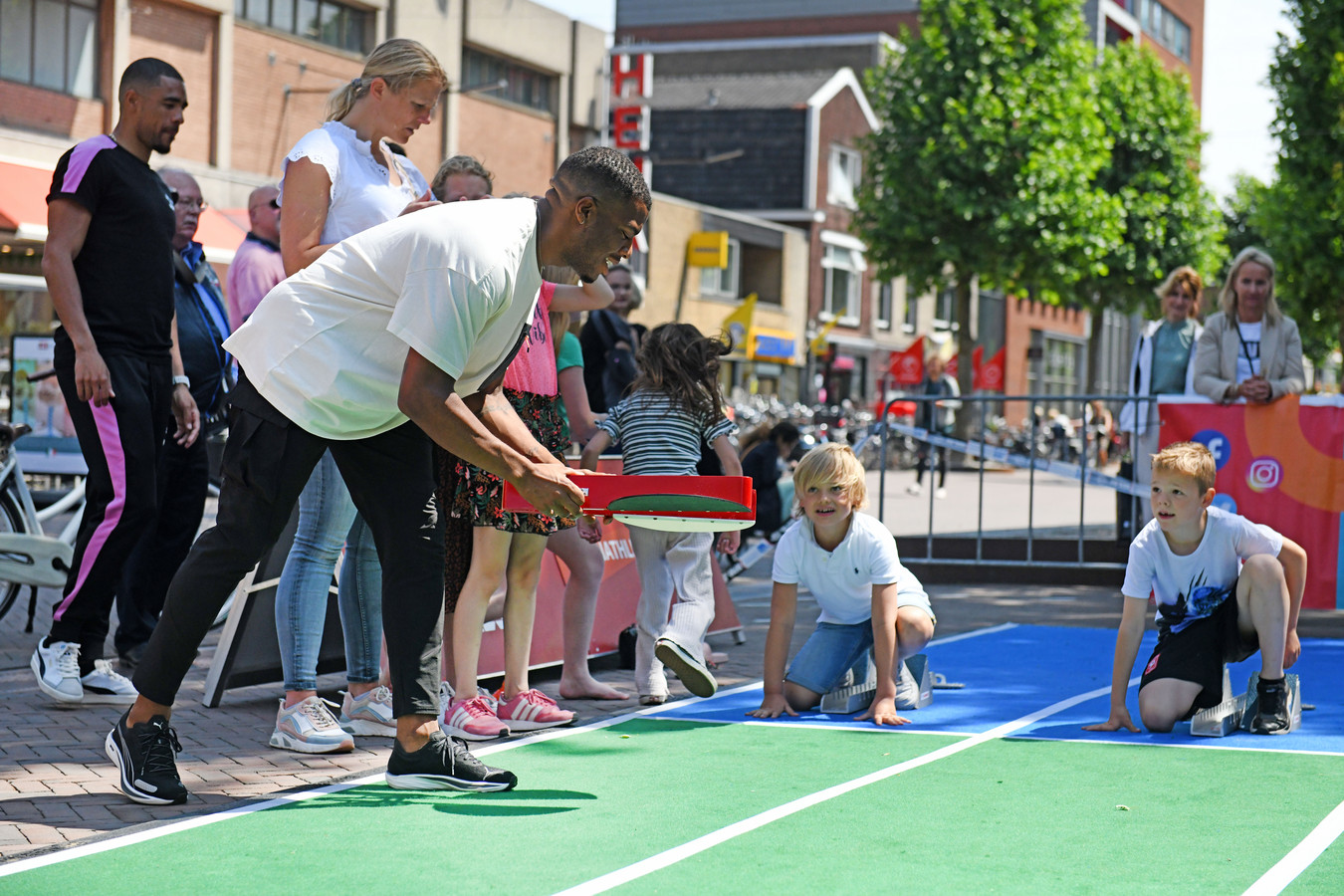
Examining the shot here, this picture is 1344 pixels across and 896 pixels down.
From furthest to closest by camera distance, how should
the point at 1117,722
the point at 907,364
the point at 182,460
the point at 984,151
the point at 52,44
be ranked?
the point at 907,364 < the point at 984,151 < the point at 52,44 < the point at 182,460 < the point at 1117,722

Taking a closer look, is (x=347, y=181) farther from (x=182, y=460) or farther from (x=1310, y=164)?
(x=1310, y=164)

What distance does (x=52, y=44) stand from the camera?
22.9 meters

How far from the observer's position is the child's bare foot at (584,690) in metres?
6.33

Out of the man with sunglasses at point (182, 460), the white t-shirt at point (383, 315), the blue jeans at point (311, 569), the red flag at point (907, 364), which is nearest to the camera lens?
the white t-shirt at point (383, 315)

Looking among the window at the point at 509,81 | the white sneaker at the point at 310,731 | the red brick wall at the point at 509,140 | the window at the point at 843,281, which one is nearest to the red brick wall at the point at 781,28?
the window at the point at 843,281

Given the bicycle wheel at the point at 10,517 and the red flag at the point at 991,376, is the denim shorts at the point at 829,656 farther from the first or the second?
the red flag at the point at 991,376

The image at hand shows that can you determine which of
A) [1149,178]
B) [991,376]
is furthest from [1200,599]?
[991,376]

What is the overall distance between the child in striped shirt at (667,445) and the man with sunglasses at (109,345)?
5.60 feet

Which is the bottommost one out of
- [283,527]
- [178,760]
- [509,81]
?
[178,760]

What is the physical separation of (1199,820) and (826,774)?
1.10m

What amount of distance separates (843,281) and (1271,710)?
4519cm

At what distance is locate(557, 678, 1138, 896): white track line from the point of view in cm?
356

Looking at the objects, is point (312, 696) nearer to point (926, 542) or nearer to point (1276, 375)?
point (1276, 375)

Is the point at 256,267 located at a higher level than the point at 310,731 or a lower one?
higher
